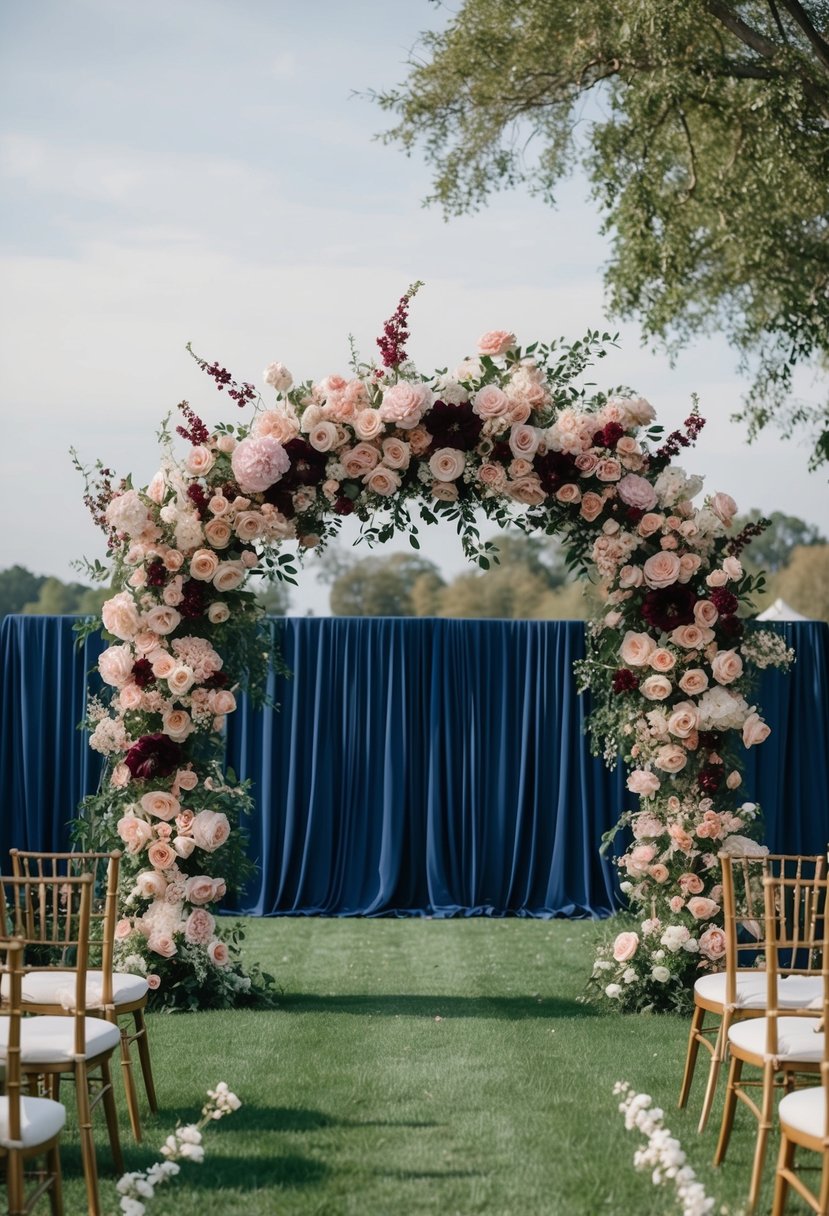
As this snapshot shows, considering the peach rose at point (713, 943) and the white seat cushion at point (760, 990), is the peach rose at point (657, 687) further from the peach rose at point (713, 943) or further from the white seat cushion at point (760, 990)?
the white seat cushion at point (760, 990)

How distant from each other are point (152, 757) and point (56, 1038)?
2.32 m

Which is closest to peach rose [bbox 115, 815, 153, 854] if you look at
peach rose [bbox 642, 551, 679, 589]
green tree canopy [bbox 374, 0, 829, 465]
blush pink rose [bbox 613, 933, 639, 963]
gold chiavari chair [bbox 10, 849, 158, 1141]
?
gold chiavari chair [bbox 10, 849, 158, 1141]

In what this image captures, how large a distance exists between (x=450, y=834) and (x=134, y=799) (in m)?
4.16

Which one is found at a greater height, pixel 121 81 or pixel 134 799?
pixel 121 81

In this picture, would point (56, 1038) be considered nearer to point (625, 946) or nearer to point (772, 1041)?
point (772, 1041)

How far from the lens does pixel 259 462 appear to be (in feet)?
19.0

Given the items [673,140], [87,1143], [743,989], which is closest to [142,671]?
[87,1143]

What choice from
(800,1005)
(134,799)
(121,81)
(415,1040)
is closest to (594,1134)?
(800,1005)

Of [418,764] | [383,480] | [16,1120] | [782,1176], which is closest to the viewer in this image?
[16,1120]

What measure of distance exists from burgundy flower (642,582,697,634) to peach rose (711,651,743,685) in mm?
226

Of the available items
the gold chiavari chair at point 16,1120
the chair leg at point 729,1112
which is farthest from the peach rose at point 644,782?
the gold chiavari chair at point 16,1120

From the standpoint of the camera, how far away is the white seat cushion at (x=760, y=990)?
404cm

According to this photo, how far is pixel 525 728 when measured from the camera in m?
10.0

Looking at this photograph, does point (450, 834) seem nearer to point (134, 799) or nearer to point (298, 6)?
point (134, 799)
